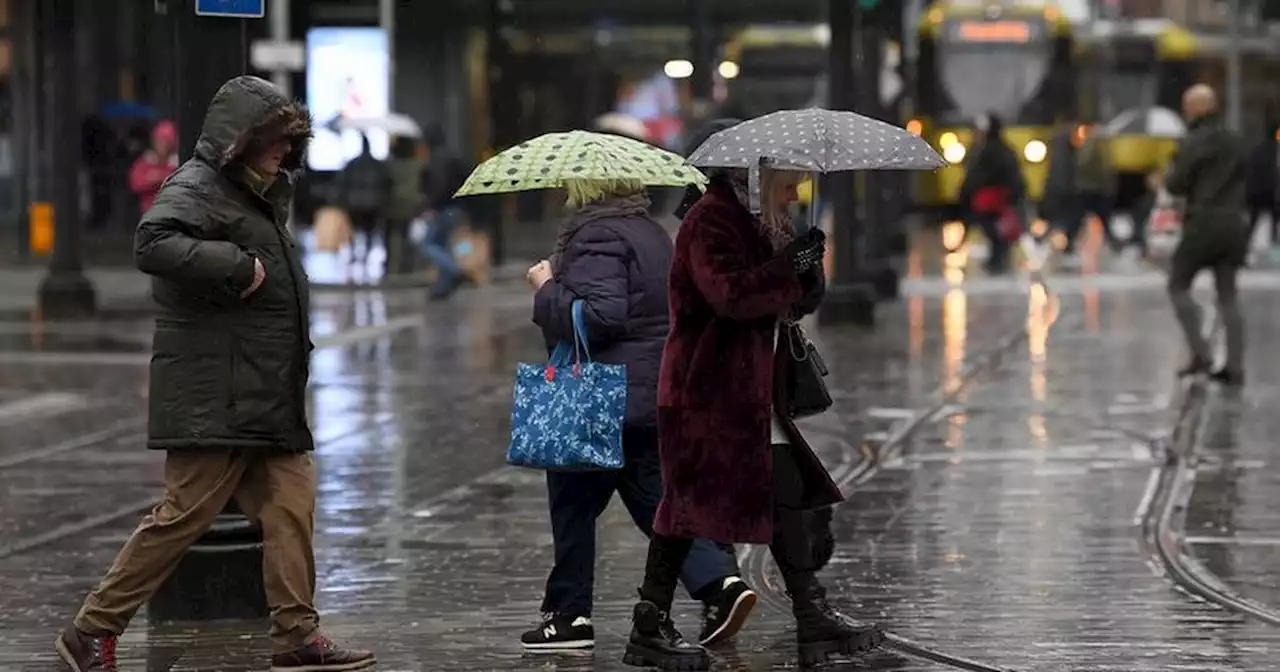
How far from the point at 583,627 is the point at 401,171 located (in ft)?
75.9

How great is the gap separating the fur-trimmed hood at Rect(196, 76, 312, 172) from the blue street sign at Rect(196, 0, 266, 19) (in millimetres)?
1080

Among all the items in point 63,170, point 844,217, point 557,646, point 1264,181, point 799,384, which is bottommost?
point 557,646

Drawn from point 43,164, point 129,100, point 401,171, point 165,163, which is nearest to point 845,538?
point 165,163

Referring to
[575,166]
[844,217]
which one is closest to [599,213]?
[575,166]

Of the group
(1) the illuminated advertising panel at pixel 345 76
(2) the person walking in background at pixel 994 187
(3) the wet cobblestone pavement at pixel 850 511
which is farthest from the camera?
(1) the illuminated advertising panel at pixel 345 76

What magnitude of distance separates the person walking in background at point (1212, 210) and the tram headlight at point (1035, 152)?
26943 millimetres

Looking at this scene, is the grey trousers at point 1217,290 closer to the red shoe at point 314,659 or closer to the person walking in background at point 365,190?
the red shoe at point 314,659

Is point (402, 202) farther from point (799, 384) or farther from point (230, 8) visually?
point (799, 384)

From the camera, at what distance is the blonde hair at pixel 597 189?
855 centimetres

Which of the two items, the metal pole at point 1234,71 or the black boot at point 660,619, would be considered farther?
the metal pole at point 1234,71

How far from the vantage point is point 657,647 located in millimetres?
8242

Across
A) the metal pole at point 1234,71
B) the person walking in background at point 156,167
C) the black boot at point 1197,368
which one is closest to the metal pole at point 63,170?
the person walking in background at point 156,167

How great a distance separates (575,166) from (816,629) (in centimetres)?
166

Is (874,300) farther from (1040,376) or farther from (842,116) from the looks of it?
(842,116)
